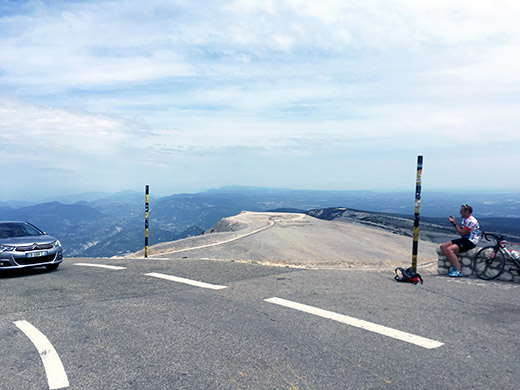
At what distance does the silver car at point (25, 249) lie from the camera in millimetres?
10539

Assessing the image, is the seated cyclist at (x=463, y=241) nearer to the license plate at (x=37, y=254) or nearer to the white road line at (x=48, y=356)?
the white road line at (x=48, y=356)

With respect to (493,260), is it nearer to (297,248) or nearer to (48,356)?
(48,356)

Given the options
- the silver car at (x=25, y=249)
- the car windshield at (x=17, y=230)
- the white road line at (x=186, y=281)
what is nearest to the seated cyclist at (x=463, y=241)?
the white road line at (x=186, y=281)

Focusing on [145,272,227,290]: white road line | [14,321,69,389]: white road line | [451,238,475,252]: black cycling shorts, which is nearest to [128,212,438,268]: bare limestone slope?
[145,272,227,290]: white road line

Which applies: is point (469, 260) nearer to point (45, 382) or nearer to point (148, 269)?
point (148, 269)

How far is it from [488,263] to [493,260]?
0.12 m

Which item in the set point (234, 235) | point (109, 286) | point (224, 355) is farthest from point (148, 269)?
point (234, 235)

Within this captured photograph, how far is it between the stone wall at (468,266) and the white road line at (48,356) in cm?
776

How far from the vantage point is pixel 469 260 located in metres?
9.00

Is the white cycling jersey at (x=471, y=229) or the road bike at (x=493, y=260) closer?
the road bike at (x=493, y=260)

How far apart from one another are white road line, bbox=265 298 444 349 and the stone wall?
429 cm

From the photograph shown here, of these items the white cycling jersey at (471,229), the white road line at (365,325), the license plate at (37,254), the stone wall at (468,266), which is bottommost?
the license plate at (37,254)

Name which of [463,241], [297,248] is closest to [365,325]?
[463,241]

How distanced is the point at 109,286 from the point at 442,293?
6.47 metres
